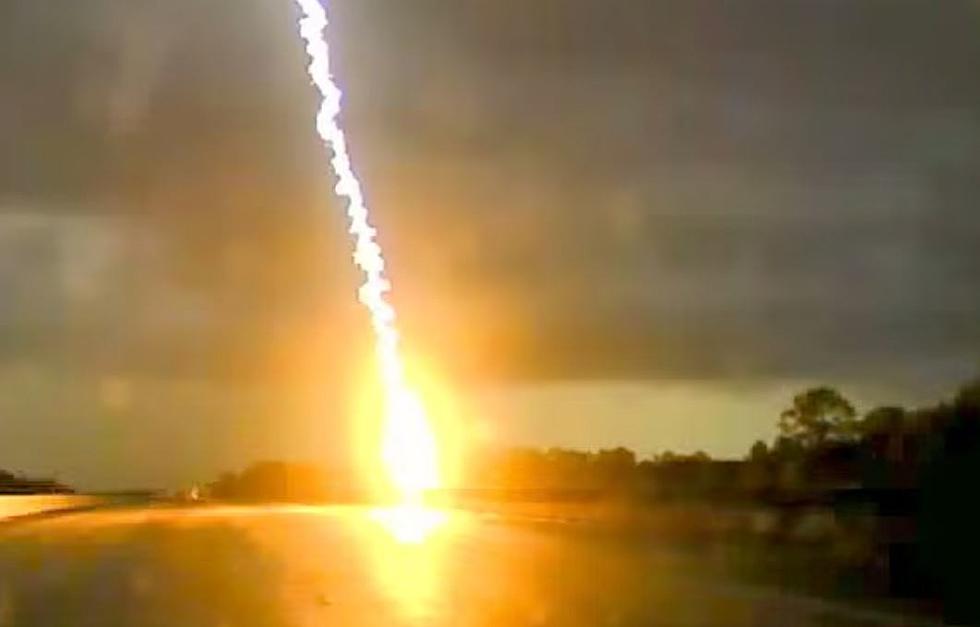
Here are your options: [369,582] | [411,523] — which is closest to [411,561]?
[369,582]

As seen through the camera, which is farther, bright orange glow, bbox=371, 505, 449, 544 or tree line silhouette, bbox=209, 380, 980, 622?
bright orange glow, bbox=371, 505, 449, 544

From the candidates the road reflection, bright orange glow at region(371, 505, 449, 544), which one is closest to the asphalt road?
the road reflection

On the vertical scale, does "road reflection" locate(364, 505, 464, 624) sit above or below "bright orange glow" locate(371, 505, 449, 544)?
below

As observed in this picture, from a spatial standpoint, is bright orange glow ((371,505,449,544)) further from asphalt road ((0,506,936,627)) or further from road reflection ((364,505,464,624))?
asphalt road ((0,506,936,627))

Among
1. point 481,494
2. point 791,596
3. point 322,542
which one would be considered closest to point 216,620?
point 791,596

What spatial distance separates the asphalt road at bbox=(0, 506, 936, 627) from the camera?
85.4 feet

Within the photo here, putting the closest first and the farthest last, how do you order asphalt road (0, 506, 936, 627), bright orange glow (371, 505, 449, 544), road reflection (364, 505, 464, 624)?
asphalt road (0, 506, 936, 627) → road reflection (364, 505, 464, 624) → bright orange glow (371, 505, 449, 544)

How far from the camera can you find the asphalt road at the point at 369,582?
26031 millimetres

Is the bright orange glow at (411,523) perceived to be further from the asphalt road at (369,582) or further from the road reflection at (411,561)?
the asphalt road at (369,582)

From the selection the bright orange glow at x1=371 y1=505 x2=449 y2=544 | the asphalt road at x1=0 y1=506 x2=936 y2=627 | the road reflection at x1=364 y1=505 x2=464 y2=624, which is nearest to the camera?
the asphalt road at x1=0 y1=506 x2=936 y2=627

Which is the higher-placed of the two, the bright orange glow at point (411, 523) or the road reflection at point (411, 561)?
the bright orange glow at point (411, 523)

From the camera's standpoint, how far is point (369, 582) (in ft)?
106

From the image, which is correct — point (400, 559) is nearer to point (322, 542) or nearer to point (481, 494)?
point (322, 542)

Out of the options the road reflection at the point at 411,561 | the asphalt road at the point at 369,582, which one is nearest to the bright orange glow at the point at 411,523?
the road reflection at the point at 411,561
